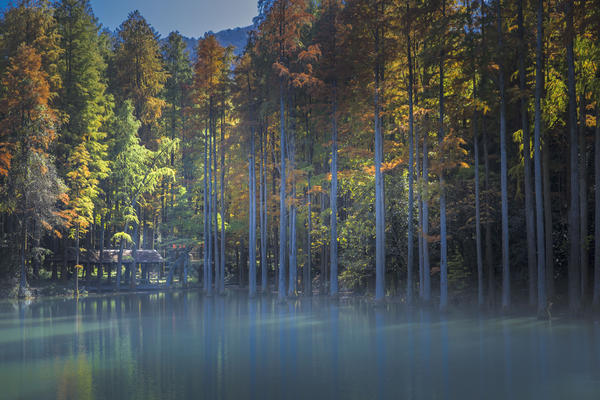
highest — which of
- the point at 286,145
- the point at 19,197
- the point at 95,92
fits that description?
the point at 95,92

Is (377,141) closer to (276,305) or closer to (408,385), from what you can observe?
(276,305)

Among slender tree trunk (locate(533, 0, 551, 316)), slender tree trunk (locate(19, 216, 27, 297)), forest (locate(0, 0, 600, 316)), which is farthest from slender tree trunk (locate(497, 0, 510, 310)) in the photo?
slender tree trunk (locate(19, 216, 27, 297))

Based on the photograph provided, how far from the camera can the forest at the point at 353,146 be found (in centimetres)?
1625

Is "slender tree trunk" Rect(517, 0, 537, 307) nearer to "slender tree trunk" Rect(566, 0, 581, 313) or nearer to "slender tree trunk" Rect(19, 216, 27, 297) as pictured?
"slender tree trunk" Rect(566, 0, 581, 313)

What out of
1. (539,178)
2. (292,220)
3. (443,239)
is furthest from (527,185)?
(292,220)

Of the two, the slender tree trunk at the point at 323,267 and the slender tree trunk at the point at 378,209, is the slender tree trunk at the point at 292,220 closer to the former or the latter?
the slender tree trunk at the point at 323,267

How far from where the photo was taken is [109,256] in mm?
37188

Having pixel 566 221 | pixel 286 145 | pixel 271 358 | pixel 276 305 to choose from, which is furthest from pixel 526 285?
pixel 286 145

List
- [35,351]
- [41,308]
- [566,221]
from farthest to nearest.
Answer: [41,308] < [566,221] < [35,351]

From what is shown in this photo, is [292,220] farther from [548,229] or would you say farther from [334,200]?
[548,229]

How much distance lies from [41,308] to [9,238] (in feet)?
25.9

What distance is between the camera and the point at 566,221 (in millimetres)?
17406

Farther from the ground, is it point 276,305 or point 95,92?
point 95,92

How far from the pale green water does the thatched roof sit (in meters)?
17.6
